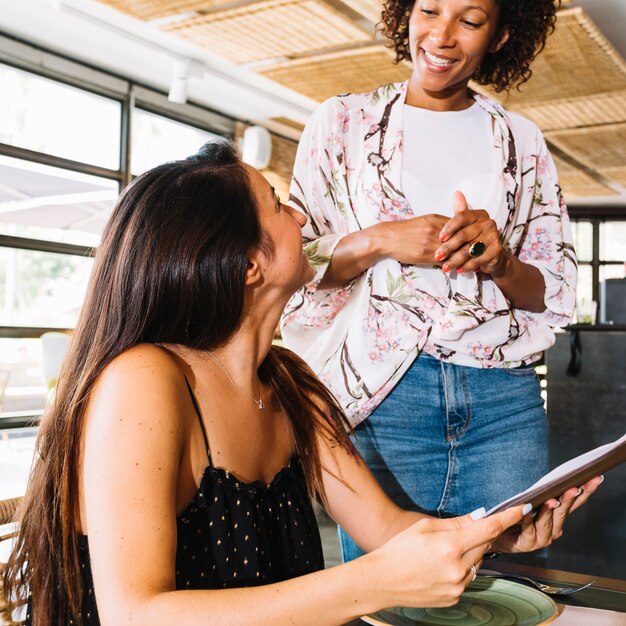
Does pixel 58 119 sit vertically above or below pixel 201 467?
above

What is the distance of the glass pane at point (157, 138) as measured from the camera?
22.4ft

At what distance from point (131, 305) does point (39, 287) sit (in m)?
5.42

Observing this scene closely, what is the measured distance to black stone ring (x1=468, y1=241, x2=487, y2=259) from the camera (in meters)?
1.35

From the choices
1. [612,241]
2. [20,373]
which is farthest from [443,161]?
[612,241]

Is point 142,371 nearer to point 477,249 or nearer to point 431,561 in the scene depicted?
point 431,561

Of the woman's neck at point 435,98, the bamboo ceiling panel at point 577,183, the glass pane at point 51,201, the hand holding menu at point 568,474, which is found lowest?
the hand holding menu at point 568,474

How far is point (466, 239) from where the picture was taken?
1.34m

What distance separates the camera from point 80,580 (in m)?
1.05

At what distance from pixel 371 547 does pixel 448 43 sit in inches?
35.2

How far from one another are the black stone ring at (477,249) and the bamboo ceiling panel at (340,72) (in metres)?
3.29

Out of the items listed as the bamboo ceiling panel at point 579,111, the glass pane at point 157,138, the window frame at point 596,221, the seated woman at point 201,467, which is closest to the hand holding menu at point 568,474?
the seated woman at point 201,467

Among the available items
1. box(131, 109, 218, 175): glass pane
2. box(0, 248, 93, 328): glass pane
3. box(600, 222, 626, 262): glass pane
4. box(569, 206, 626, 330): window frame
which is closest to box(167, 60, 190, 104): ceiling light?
box(131, 109, 218, 175): glass pane

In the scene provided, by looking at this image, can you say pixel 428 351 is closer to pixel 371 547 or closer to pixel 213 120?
pixel 371 547

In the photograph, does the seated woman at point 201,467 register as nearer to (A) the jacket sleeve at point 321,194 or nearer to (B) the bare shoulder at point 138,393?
(B) the bare shoulder at point 138,393
